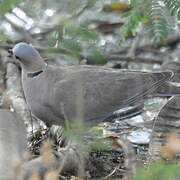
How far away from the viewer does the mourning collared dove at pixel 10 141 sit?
10.0ft

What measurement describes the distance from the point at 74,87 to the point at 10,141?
123 centimetres

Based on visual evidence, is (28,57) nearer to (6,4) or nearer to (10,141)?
(10,141)

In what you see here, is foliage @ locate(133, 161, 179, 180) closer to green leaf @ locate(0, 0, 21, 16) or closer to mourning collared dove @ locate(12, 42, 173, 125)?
green leaf @ locate(0, 0, 21, 16)

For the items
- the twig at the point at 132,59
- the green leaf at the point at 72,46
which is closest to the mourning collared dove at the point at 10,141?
the green leaf at the point at 72,46

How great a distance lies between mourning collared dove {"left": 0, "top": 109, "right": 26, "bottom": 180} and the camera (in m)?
3.06

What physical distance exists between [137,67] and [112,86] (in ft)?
7.58

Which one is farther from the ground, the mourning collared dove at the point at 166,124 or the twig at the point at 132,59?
the twig at the point at 132,59

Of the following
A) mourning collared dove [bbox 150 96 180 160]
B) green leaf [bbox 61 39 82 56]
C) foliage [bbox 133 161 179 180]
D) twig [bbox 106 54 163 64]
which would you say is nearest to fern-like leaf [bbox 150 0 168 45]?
mourning collared dove [bbox 150 96 180 160]

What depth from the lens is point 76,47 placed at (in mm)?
2701

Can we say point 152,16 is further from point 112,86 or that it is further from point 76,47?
point 76,47

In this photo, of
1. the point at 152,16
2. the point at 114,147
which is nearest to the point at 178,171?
the point at 152,16

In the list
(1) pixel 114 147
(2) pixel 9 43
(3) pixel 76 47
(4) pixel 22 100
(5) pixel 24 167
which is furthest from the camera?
(2) pixel 9 43

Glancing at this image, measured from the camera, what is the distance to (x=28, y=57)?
468cm

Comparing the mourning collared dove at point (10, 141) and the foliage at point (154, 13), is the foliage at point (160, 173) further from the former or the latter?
the foliage at point (154, 13)
